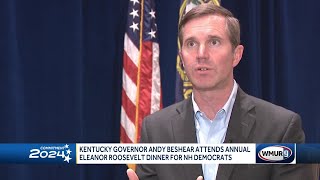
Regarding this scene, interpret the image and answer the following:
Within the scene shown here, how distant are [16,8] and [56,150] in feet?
8.26

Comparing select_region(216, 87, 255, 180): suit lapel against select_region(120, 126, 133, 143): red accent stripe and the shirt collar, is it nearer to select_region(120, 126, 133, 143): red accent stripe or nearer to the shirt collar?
the shirt collar

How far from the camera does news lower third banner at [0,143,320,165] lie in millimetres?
2213

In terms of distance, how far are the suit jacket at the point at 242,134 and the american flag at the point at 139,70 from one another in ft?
7.03

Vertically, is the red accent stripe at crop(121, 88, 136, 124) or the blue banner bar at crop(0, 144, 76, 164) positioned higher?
the red accent stripe at crop(121, 88, 136, 124)

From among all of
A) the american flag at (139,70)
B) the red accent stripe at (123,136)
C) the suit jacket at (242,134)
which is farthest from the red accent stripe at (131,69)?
the suit jacket at (242,134)

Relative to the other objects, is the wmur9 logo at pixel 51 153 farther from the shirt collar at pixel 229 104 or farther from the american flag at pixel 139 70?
the american flag at pixel 139 70

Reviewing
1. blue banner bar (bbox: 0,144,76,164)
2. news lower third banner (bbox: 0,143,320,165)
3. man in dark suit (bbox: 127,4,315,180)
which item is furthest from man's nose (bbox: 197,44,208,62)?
blue banner bar (bbox: 0,144,76,164)

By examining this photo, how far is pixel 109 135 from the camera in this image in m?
4.82

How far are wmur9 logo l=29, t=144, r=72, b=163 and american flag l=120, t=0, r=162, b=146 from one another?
Result: 2001 millimetres

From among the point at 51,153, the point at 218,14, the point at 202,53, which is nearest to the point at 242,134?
the point at 202,53

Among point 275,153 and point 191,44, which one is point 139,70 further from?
point 275,153

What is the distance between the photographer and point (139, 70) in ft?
14.8

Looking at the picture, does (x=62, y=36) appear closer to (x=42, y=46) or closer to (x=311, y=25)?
(x=42, y=46)

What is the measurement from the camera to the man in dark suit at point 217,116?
2.17m
